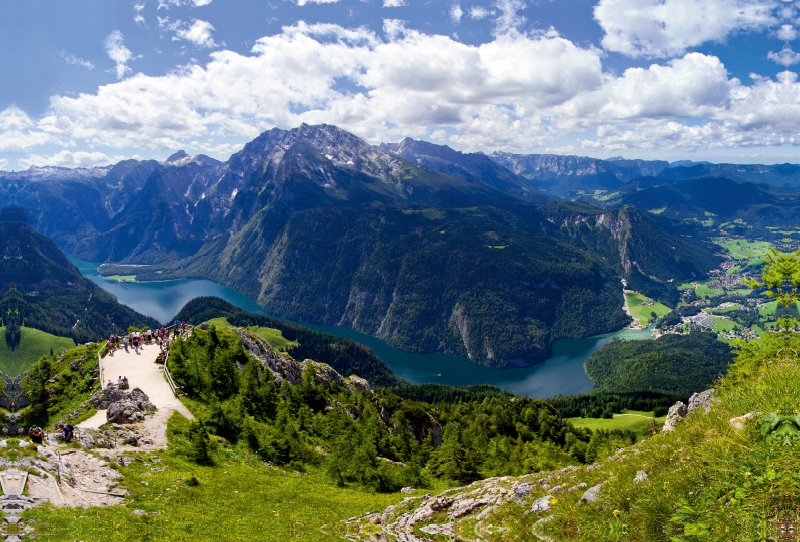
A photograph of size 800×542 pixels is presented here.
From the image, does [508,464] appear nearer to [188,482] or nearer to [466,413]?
[188,482]

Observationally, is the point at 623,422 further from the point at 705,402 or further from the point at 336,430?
the point at 705,402

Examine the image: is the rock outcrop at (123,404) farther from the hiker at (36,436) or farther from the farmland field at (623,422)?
the farmland field at (623,422)

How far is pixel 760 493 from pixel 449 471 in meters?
45.2

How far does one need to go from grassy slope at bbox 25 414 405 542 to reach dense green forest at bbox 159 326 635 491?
9.99 feet

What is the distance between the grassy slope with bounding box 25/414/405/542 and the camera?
1864 centimetres

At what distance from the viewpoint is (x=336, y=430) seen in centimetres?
4875

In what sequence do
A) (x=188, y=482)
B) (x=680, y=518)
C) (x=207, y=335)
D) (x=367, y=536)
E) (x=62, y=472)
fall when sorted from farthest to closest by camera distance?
1. (x=207, y=335)
2. (x=188, y=482)
3. (x=62, y=472)
4. (x=367, y=536)
5. (x=680, y=518)

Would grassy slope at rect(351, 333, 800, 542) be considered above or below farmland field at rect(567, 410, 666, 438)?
above

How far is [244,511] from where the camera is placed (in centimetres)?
2428

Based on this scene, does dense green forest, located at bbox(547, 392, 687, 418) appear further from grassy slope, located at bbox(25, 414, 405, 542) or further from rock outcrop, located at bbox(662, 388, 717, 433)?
grassy slope, located at bbox(25, 414, 405, 542)

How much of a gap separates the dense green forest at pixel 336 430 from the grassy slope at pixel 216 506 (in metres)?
3.04

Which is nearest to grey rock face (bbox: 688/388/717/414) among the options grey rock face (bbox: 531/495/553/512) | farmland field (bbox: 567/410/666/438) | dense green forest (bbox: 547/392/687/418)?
grey rock face (bbox: 531/495/553/512)

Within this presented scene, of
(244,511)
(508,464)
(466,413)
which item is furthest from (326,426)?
(466,413)

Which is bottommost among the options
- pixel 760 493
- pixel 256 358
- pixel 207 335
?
pixel 256 358
